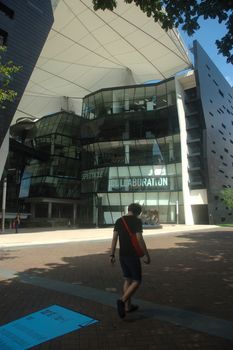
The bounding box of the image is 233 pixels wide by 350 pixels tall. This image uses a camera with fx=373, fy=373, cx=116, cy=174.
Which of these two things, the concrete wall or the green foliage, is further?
the concrete wall

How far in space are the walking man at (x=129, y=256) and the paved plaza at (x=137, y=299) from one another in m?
0.30

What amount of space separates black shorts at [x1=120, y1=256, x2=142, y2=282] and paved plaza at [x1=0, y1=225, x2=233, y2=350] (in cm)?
68

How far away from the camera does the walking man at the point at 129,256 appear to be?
20.2 ft

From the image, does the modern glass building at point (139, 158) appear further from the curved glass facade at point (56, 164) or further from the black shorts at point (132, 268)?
the black shorts at point (132, 268)

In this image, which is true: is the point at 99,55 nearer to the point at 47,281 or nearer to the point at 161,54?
the point at 161,54

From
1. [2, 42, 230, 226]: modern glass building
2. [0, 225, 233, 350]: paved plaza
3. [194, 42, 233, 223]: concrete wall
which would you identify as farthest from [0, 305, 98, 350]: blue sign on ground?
[194, 42, 233, 223]: concrete wall

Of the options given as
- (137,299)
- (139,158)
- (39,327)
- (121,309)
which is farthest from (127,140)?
(39,327)

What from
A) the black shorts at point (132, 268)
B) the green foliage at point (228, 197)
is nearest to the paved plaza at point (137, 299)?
the black shorts at point (132, 268)

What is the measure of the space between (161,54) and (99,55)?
8802 millimetres

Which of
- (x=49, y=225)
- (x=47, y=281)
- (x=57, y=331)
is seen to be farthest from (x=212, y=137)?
(x=57, y=331)

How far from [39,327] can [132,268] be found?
68.1 inches

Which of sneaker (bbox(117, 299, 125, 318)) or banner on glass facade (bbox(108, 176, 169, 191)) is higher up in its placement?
banner on glass facade (bbox(108, 176, 169, 191))

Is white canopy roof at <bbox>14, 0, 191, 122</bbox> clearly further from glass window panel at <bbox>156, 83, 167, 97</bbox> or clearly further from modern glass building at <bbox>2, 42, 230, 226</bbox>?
modern glass building at <bbox>2, 42, 230, 226</bbox>

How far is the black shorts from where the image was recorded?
6.21 meters
